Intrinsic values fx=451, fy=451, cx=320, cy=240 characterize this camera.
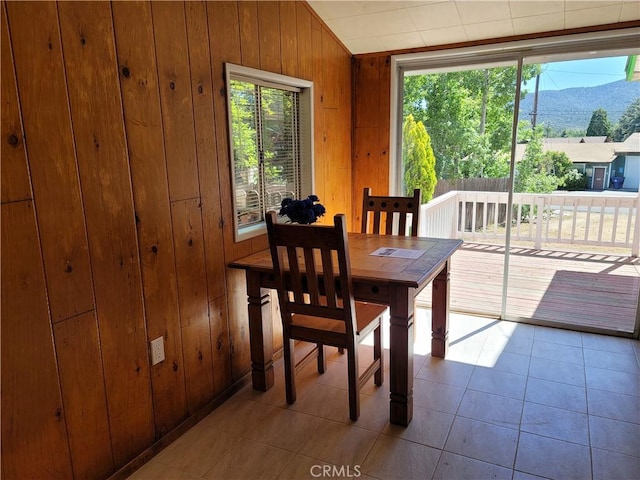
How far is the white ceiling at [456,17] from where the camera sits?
2783 millimetres

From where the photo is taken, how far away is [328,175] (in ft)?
11.6

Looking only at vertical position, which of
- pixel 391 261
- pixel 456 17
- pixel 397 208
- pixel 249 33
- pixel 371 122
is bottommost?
pixel 391 261

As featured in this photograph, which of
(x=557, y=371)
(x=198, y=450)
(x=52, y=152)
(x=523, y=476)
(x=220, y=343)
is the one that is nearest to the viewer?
(x=52, y=152)

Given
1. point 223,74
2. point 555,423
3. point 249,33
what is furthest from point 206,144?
point 555,423

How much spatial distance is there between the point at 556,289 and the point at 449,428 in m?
2.09

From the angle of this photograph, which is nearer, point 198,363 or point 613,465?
point 613,465

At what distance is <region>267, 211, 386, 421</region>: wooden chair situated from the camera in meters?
2.08

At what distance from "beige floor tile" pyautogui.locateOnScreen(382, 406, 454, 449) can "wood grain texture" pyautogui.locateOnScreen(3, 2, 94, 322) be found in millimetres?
1537

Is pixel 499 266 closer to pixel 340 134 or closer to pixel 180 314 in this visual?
pixel 340 134

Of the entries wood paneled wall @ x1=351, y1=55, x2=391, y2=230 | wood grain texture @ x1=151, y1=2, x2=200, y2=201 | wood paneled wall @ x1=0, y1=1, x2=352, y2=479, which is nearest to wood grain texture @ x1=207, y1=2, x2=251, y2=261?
wood paneled wall @ x1=0, y1=1, x2=352, y2=479

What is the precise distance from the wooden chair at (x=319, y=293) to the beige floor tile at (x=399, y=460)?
26 centimetres

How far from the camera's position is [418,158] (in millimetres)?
3836

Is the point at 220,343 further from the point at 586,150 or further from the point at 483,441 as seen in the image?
the point at 586,150

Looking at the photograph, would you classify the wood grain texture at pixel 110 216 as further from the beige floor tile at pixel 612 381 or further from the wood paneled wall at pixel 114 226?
the beige floor tile at pixel 612 381
